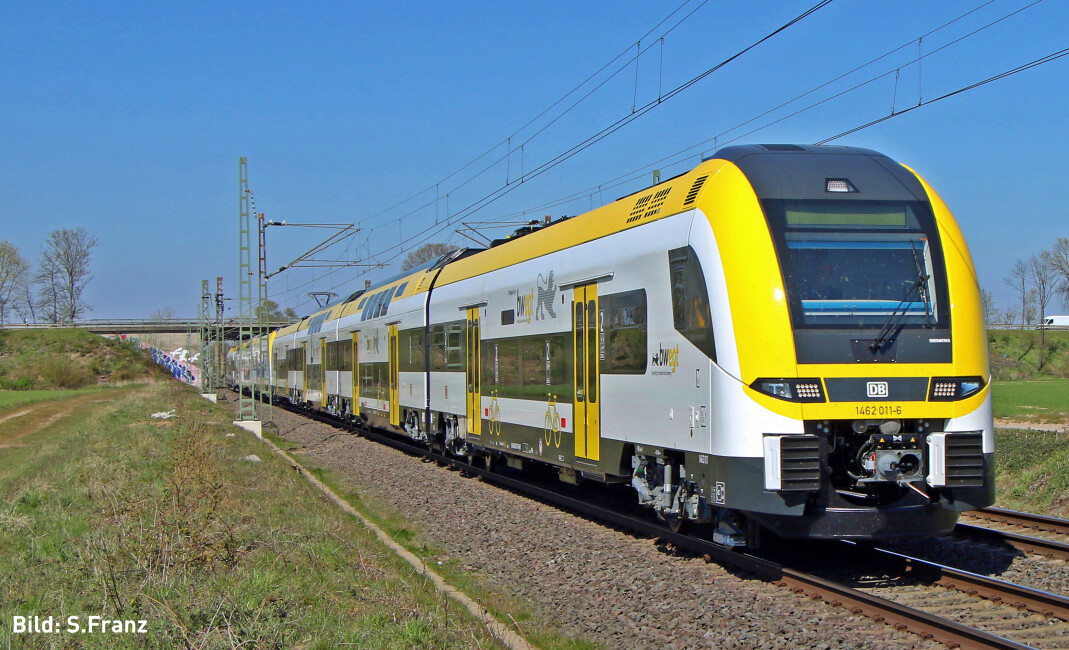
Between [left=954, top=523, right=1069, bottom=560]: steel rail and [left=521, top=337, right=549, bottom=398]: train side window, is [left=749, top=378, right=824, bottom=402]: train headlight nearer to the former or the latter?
[left=954, top=523, right=1069, bottom=560]: steel rail

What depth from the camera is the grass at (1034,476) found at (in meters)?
12.1

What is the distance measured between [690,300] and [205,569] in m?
4.78

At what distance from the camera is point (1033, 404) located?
110ft

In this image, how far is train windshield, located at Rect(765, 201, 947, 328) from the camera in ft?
25.9

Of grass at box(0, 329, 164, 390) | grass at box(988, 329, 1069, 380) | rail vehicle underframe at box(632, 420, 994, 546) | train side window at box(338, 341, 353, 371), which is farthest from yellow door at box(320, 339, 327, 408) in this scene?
grass at box(988, 329, 1069, 380)

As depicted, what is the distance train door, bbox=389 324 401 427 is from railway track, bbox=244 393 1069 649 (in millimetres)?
12051

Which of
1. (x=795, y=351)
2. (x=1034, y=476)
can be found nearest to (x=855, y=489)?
(x=795, y=351)

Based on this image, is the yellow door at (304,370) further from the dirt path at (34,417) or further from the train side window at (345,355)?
the dirt path at (34,417)

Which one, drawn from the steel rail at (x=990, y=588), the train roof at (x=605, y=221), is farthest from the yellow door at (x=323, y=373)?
the steel rail at (x=990, y=588)

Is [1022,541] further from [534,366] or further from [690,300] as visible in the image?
[534,366]

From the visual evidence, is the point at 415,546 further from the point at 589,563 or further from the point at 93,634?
the point at 93,634

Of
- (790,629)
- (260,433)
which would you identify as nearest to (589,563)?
(790,629)

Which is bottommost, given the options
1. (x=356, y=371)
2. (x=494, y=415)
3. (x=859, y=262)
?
(x=494, y=415)

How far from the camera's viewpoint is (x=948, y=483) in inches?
303
